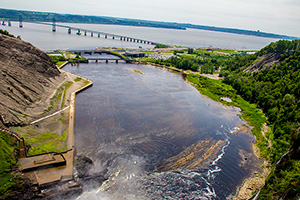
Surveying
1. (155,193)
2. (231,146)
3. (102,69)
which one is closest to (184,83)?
(102,69)

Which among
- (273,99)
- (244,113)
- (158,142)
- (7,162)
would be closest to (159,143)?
(158,142)

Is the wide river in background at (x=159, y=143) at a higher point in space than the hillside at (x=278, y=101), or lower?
lower

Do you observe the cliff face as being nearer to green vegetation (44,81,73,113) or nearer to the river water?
green vegetation (44,81,73,113)

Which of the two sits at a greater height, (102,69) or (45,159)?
(102,69)

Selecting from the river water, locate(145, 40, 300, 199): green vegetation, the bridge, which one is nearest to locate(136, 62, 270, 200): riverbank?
locate(145, 40, 300, 199): green vegetation

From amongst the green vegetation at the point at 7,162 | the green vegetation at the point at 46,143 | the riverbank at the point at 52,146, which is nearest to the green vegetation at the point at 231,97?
the riverbank at the point at 52,146

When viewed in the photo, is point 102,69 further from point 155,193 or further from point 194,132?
point 155,193

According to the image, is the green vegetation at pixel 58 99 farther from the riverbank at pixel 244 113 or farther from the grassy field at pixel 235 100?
the grassy field at pixel 235 100
